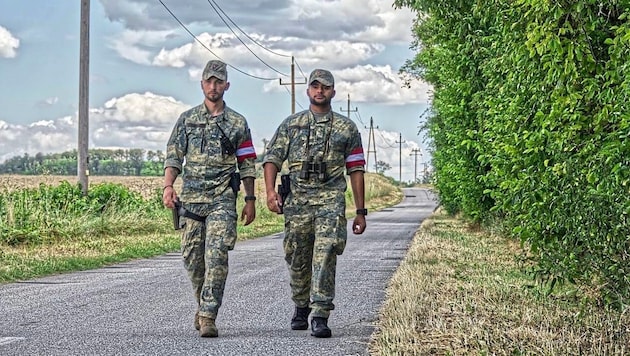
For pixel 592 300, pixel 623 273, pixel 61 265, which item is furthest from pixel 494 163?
pixel 61 265

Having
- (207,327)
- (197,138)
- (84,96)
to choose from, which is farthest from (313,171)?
(84,96)

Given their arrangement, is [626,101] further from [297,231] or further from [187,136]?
[187,136]

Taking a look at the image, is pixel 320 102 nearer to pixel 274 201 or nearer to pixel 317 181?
pixel 317 181

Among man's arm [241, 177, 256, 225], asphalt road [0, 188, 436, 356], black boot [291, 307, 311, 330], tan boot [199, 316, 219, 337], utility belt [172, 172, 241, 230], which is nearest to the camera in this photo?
asphalt road [0, 188, 436, 356]

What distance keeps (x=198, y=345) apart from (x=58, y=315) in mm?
2292

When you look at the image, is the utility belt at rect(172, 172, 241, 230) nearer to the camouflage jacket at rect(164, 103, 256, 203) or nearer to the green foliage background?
the camouflage jacket at rect(164, 103, 256, 203)

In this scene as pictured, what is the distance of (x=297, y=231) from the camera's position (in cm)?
763

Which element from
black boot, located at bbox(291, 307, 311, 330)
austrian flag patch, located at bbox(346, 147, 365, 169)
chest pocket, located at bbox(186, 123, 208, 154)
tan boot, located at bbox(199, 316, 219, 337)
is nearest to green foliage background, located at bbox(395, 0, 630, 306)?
austrian flag patch, located at bbox(346, 147, 365, 169)

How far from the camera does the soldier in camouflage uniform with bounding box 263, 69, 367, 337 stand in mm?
7531

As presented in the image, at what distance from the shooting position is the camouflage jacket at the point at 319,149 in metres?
7.56

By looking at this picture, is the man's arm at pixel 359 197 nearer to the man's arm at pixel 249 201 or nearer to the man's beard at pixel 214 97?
the man's arm at pixel 249 201

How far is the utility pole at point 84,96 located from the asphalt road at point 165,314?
8.40 metres

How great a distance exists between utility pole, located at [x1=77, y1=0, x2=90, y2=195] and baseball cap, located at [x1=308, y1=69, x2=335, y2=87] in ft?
52.4

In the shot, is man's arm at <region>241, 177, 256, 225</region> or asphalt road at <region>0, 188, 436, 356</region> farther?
man's arm at <region>241, 177, 256, 225</region>
